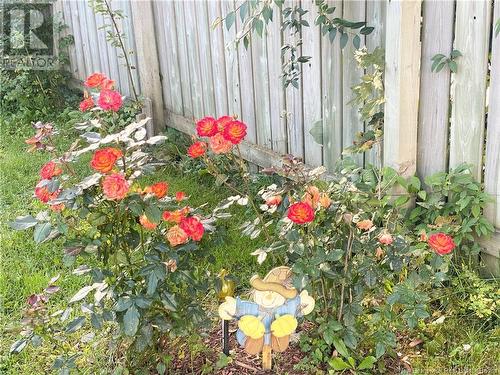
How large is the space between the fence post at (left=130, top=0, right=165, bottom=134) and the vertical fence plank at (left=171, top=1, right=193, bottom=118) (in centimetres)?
32

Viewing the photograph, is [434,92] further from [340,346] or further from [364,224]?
[340,346]

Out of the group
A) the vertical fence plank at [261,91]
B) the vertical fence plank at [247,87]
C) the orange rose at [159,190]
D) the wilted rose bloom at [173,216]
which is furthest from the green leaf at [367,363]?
the vertical fence plank at [247,87]

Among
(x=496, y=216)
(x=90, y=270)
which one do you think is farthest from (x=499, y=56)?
(x=90, y=270)

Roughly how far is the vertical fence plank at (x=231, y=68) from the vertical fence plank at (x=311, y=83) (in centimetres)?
73

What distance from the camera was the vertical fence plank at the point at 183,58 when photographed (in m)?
5.07

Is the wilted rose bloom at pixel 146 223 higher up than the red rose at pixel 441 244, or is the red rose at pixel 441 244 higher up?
the wilted rose bloom at pixel 146 223

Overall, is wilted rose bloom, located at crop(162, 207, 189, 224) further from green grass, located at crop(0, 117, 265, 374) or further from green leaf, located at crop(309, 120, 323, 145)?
green leaf, located at crop(309, 120, 323, 145)

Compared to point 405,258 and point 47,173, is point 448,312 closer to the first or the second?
point 405,258

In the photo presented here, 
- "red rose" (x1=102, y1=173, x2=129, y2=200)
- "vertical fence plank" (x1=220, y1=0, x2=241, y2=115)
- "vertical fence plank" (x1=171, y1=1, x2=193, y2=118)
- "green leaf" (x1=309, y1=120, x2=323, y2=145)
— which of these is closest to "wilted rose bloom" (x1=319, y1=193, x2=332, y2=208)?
"red rose" (x1=102, y1=173, x2=129, y2=200)

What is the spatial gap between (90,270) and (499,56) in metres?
1.88

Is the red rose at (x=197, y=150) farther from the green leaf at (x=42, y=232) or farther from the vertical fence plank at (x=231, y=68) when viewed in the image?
the vertical fence plank at (x=231, y=68)

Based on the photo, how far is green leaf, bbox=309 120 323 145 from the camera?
398 cm

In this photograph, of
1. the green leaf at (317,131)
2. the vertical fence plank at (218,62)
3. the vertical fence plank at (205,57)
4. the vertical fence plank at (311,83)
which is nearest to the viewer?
the vertical fence plank at (311,83)

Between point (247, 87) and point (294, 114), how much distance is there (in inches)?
20.1
